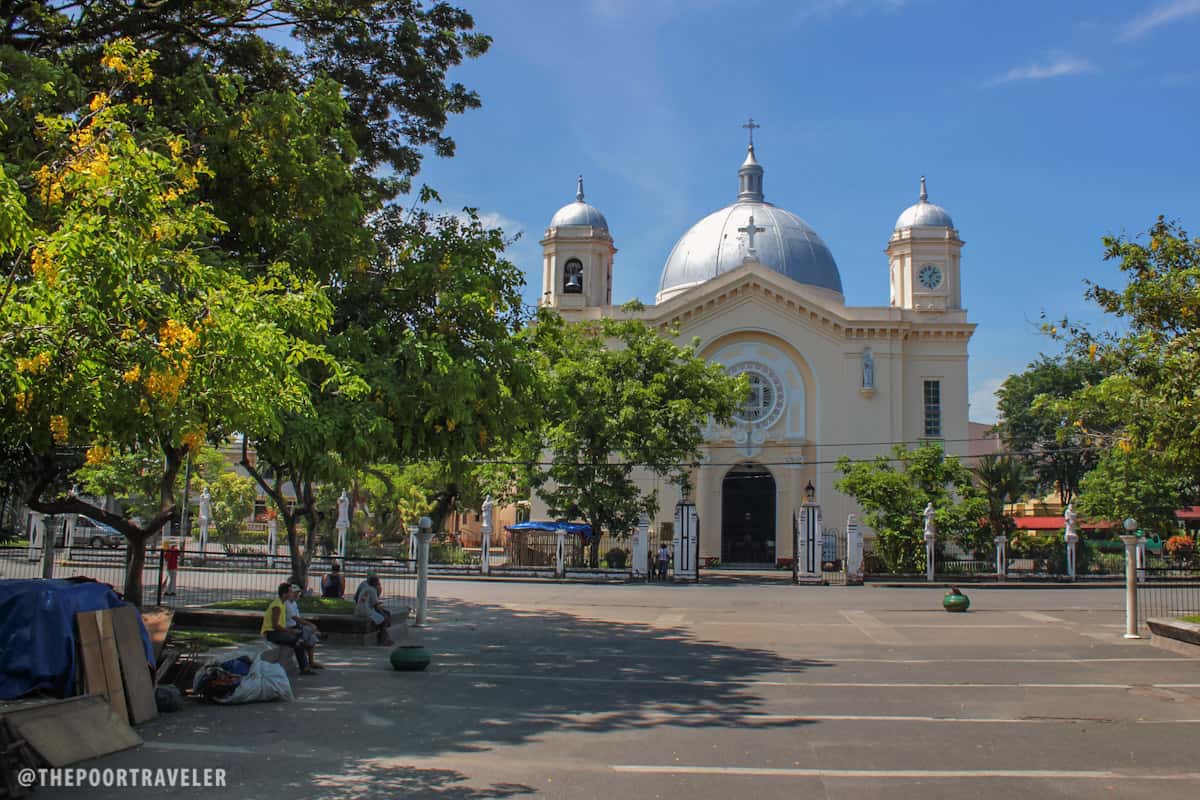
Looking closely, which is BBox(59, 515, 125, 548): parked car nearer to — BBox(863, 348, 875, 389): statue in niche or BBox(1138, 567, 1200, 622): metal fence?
BBox(863, 348, 875, 389): statue in niche

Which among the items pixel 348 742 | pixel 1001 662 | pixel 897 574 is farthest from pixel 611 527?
pixel 348 742

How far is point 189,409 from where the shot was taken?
29.3 ft

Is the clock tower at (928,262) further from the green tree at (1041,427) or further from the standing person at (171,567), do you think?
the standing person at (171,567)

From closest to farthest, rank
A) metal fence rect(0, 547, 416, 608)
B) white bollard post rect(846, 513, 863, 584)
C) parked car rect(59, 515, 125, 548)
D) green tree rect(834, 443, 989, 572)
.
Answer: metal fence rect(0, 547, 416, 608)
white bollard post rect(846, 513, 863, 584)
green tree rect(834, 443, 989, 572)
parked car rect(59, 515, 125, 548)

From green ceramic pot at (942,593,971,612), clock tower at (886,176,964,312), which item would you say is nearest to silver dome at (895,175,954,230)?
clock tower at (886,176,964,312)

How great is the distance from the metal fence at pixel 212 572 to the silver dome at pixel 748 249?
2339cm

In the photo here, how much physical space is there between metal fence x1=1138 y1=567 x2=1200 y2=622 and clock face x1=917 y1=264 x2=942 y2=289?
16903 millimetres

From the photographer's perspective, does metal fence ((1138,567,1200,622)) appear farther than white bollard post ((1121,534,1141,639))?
Yes

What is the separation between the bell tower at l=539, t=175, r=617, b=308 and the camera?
4803 centimetres

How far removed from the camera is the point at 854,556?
112 ft

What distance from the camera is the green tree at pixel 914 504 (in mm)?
35094

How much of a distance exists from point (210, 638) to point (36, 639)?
5.96 metres

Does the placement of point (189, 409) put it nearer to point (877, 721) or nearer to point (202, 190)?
point (202, 190)

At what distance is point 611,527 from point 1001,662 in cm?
2241
